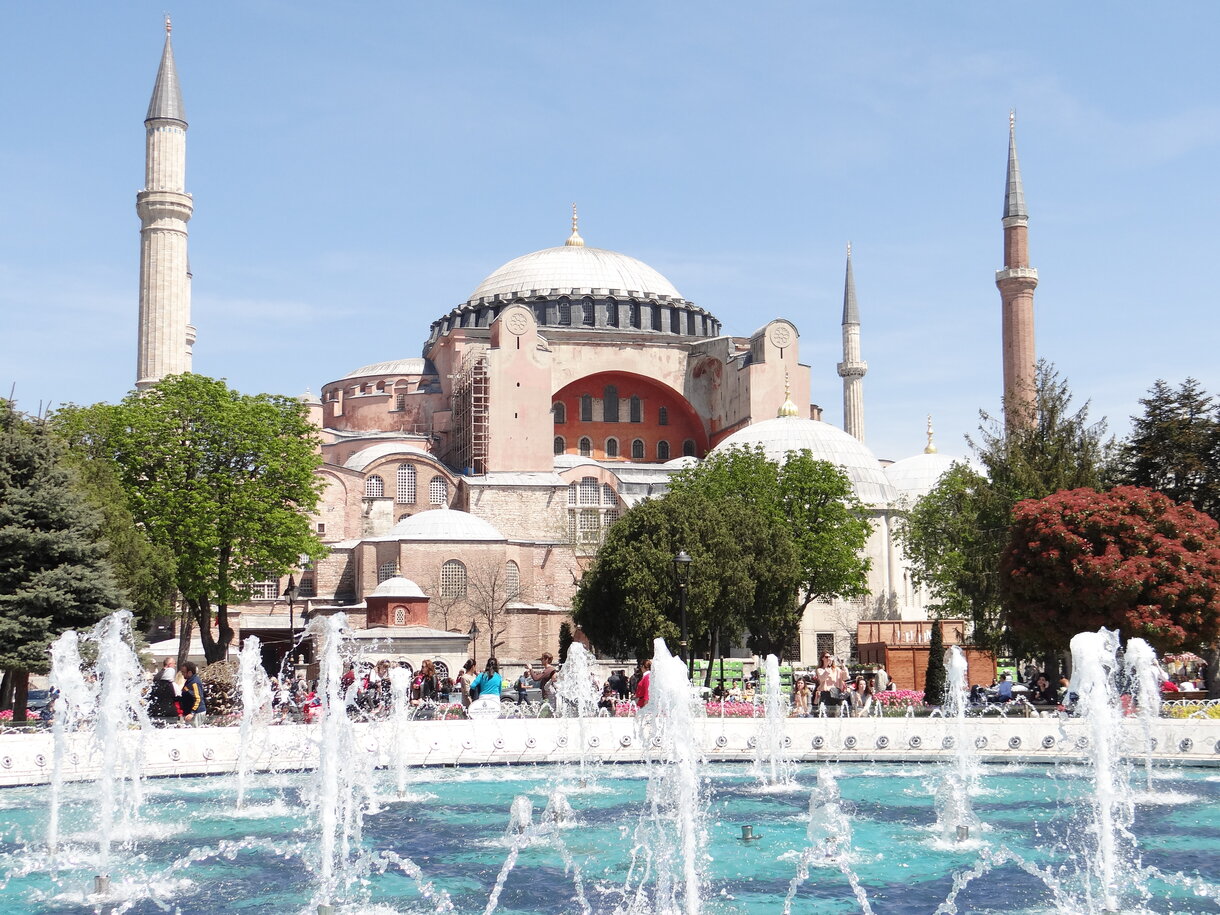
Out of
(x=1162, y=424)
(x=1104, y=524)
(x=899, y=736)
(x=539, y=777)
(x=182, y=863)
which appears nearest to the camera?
(x=182, y=863)

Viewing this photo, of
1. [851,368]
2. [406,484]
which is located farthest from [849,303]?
[406,484]

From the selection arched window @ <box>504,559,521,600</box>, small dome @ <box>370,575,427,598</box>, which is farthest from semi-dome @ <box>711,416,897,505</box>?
small dome @ <box>370,575,427,598</box>

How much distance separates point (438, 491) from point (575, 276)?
13009 millimetres

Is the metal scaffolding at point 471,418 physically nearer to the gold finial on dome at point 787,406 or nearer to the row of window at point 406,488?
the row of window at point 406,488

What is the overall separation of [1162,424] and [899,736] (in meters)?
11.0

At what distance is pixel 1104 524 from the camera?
63.8ft

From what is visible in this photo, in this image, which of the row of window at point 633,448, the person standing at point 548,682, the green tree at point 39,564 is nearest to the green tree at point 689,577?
the person standing at point 548,682

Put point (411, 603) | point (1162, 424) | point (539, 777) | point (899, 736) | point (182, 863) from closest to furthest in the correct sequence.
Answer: point (182, 863)
point (539, 777)
point (899, 736)
point (1162, 424)
point (411, 603)

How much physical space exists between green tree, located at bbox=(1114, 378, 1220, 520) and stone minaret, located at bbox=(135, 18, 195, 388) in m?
24.7

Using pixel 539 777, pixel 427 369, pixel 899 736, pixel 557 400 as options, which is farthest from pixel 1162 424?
pixel 427 369

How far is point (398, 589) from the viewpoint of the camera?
3762 centimetres

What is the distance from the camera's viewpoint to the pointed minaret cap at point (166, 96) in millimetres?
38781

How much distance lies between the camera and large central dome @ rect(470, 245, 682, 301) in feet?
179

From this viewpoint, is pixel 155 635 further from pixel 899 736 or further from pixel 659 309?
pixel 899 736
